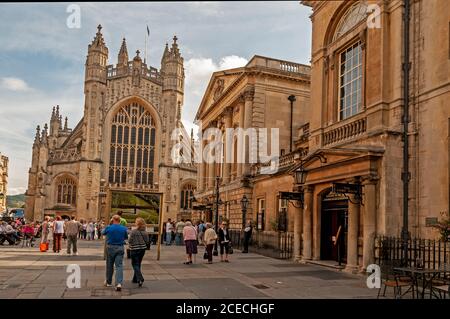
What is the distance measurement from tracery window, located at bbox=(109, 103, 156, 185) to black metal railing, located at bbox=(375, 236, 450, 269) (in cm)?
5050

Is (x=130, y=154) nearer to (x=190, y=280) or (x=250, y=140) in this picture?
(x=250, y=140)

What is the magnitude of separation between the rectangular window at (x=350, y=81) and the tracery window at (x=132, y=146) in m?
46.5

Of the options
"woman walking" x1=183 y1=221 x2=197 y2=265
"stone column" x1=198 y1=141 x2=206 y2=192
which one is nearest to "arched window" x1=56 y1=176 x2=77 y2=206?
"stone column" x1=198 y1=141 x2=206 y2=192

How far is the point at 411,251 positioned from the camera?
13.4m

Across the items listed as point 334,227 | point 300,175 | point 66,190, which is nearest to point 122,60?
point 66,190

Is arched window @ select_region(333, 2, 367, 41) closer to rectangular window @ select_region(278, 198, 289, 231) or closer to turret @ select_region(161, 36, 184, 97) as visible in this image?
rectangular window @ select_region(278, 198, 289, 231)

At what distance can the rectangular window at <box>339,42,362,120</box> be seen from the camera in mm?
17389

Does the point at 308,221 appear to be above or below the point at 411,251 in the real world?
above

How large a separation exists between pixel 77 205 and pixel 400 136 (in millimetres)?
49913

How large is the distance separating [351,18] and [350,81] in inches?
91.9

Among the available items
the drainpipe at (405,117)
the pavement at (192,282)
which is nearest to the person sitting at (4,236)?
the pavement at (192,282)

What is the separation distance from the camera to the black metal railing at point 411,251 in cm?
1262

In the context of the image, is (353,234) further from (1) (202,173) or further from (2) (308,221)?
(1) (202,173)
